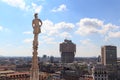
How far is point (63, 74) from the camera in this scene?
115m

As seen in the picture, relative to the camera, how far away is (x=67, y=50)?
615ft

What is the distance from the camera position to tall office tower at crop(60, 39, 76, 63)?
609 ft

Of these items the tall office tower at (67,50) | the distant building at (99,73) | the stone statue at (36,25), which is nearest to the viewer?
the stone statue at (36,25)

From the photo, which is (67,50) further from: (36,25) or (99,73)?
(36,25)

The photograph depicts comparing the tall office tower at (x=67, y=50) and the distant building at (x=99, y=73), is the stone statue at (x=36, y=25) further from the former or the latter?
the tall office tower at (x=67, y=50)

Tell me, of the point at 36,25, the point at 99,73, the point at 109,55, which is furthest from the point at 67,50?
the point at 36,25

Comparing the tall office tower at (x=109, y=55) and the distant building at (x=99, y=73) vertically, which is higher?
the tall office tower at (x=109, y=55)

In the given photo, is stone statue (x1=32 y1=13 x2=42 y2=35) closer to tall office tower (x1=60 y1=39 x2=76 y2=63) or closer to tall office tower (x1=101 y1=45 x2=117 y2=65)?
tall office tower (x1=101 y1=45 x2=117 y2=65)

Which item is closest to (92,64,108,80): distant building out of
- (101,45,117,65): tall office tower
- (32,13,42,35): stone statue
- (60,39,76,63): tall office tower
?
(101,45,117,65): tall office tower

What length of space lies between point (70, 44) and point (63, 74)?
72539 mm

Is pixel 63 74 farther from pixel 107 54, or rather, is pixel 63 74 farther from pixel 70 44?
pixel 70 44

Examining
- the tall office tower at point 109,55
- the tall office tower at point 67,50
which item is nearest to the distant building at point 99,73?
the tall office tower at point 109,55

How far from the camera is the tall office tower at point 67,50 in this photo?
186 m

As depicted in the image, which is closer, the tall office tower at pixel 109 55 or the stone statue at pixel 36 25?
the stone statue at pixel 36 25
